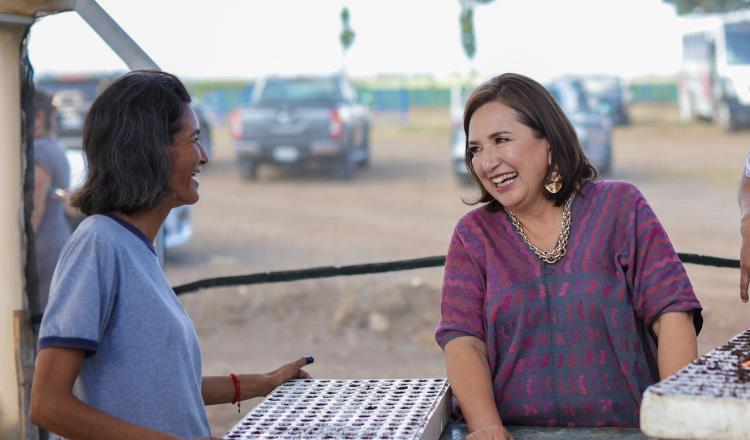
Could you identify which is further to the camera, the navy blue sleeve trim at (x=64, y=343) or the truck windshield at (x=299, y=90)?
the truck windshield at (x=299, y=90)

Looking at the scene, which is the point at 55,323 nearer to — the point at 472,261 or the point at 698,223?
the point at 472,261

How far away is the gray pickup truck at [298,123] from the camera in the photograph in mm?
17594

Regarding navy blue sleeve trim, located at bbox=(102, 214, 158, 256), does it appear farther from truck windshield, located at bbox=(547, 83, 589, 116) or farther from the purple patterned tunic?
truck windshield, located at bbox=(547, 83, 589, 116)

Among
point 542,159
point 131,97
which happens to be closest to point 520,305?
point 542,159

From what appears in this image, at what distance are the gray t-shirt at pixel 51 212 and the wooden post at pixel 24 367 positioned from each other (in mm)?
1857

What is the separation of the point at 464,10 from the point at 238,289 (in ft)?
32.4

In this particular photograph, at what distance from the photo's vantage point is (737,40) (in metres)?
21.0

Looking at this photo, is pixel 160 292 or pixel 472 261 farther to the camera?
pixel 472 261

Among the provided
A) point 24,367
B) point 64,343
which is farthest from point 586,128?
point 64,343

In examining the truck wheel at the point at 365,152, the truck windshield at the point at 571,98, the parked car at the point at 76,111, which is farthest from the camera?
the truck wheel at the point at 365,152

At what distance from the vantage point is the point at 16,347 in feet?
10.2

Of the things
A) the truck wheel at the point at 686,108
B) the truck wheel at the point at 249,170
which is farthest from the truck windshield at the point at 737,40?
the truck wheel at the point at 249,170

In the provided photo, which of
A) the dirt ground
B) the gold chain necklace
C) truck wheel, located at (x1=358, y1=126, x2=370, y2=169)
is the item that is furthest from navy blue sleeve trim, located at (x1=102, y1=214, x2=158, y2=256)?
truck wheel, located at (x1=358, y1=126, x2=370, y2=169)

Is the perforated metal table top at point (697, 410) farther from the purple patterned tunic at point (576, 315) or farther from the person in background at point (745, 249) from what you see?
the person in background at point (745, 249)
